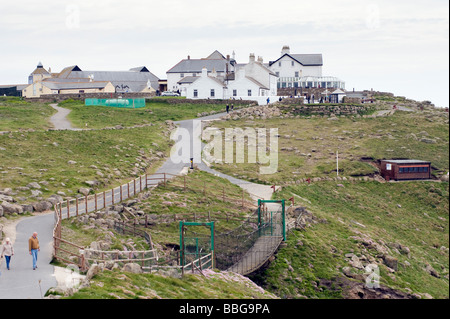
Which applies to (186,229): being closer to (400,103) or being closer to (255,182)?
(255,182)

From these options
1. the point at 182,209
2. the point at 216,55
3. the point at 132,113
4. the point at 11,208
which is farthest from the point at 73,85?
the point at 11,208

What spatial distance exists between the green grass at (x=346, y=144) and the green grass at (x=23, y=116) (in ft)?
69.0

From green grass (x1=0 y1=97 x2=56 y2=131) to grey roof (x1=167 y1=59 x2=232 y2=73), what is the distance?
3941 cm

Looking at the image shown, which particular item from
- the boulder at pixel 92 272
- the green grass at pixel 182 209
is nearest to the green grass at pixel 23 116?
the green grass at pixel 182 209

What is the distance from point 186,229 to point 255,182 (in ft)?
67.7

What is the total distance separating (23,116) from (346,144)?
37.7 metres

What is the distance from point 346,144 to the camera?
76750mm

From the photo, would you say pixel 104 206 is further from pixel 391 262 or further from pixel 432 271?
pixel 432 271

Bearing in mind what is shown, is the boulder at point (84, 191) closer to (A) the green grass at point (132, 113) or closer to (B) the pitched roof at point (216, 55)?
(A) the green grass at point (132, 113)

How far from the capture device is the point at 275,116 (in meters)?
90.4

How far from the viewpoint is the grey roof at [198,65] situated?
123 metres

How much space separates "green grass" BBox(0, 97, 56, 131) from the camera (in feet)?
228

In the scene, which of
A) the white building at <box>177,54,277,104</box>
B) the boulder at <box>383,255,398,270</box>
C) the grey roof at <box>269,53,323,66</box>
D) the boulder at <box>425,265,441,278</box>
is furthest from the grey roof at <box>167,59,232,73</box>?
the boulder at <box>383,255,398,270</box>

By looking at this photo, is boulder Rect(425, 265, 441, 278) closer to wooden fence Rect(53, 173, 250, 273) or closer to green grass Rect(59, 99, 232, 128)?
wooden fence Rect(53, 173, 250, 273)
